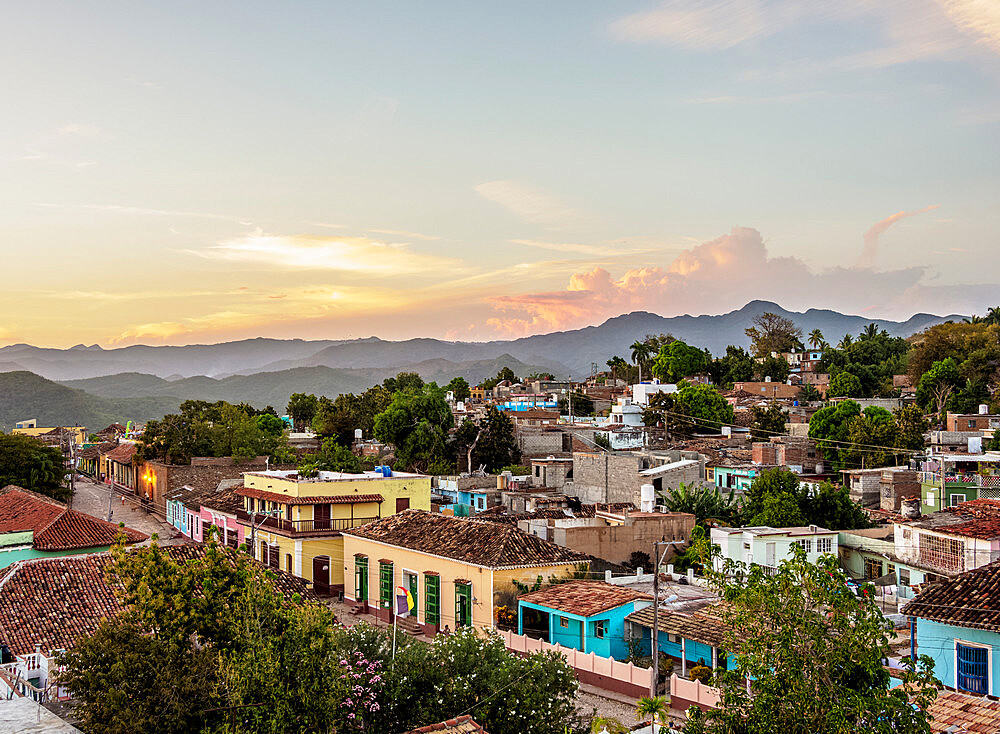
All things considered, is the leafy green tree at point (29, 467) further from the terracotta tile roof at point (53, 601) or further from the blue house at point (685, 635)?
the blue house at point (685, 635)

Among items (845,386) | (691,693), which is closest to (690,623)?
(691,693)

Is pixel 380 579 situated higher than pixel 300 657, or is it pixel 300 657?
pixel 300 657

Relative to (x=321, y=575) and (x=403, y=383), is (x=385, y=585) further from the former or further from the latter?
(x=403, y=383)

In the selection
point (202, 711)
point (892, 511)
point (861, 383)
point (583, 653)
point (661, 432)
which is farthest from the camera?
point (861, 383)

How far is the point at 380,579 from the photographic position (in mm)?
26234

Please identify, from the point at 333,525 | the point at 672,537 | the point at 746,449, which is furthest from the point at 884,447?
the point at 333,525

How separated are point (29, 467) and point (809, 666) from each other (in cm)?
4152

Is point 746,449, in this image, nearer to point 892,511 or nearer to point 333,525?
point 892,511

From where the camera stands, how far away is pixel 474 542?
2402cm

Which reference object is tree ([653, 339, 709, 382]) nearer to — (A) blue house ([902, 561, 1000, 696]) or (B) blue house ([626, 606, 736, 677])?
(B) blue house ([626, 606, 736, 677])

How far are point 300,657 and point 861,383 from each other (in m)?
78.7

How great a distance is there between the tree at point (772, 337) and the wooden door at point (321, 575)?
268 ft

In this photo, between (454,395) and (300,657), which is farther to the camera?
(454,395)

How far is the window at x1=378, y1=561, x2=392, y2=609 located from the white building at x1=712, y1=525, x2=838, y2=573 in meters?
8.63
